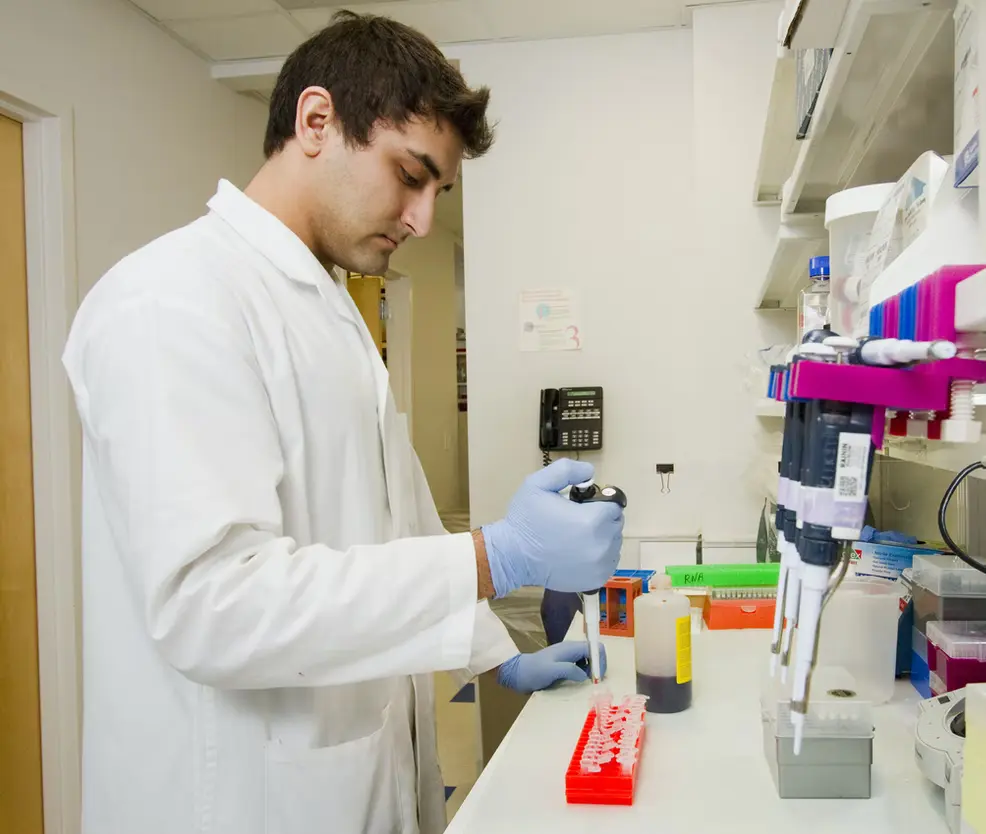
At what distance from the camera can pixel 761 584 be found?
74.3 inches

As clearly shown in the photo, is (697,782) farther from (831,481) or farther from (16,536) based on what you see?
(16,536)

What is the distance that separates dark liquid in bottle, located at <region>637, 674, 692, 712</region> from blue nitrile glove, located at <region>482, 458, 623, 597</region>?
0.36 metres

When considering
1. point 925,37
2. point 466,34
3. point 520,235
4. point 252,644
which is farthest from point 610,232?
point 252,644

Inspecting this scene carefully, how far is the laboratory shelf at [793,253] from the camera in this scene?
160cm

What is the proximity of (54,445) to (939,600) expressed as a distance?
7.09ft

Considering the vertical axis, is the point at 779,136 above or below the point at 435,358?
above

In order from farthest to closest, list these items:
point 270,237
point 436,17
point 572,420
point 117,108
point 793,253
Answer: point 572,420 < point 436,17 < point 117,108 < point 793,253 < point 270,237

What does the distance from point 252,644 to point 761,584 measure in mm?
1345

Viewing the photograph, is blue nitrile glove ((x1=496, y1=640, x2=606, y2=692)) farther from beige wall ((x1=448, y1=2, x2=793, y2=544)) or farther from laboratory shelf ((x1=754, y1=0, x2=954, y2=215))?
beige wall ((x1=448, y1=2, x2=793, y2=544))

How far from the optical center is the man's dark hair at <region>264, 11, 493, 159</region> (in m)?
1.19

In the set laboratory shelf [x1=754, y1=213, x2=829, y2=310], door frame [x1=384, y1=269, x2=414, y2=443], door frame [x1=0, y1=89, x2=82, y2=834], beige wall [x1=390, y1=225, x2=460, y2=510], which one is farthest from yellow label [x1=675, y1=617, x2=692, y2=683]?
Result: door frame [x1=384, y1=269, x2=414, y2=443]

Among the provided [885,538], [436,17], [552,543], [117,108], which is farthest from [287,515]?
[436,17]

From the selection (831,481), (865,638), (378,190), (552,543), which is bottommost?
(865,638)

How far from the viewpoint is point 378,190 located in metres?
1.21
